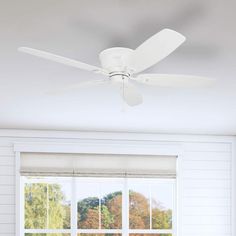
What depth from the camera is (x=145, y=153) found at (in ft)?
20.1

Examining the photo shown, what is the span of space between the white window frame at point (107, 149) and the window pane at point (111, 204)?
15 centimetres

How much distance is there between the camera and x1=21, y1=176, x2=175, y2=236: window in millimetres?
5992

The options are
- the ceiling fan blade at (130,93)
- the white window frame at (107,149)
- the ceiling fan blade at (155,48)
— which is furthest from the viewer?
the white window frame at (107,149)

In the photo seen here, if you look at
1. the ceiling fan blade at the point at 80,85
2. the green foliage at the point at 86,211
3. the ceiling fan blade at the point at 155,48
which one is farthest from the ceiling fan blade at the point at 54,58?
the green foliage at the point at 86,211

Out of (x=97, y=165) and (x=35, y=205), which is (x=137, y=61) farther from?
(x=35, y=205)

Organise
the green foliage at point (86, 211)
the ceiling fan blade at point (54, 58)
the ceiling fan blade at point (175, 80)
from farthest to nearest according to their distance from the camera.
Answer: the green foliage at point (86, 211) < the ceiling fan blade at point (175, 80) < the ceiling fan blade at point (54, 58)

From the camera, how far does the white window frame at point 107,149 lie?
589 centimetres

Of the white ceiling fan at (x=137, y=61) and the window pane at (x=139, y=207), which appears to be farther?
the window pane at (x=139, y=207)

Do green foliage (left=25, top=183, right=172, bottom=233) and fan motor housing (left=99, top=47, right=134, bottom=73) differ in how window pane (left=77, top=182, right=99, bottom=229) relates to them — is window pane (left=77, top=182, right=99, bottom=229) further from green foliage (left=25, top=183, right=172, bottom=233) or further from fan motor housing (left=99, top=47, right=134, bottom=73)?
fan motor housing (left=99, top=47, right=134, bottom=73)

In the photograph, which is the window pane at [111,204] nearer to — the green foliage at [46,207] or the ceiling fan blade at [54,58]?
the green foliage at [46,207]

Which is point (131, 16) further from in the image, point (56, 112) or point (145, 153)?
point (145, 153)

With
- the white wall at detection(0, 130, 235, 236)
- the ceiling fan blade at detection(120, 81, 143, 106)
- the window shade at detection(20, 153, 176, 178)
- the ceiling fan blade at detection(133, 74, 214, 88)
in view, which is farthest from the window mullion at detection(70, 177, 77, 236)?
the ceiling fan blade at detection(133, 74, 214, 88)

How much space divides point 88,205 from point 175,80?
386cm

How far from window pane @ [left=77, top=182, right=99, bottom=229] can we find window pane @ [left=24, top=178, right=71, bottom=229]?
6.2 inches
